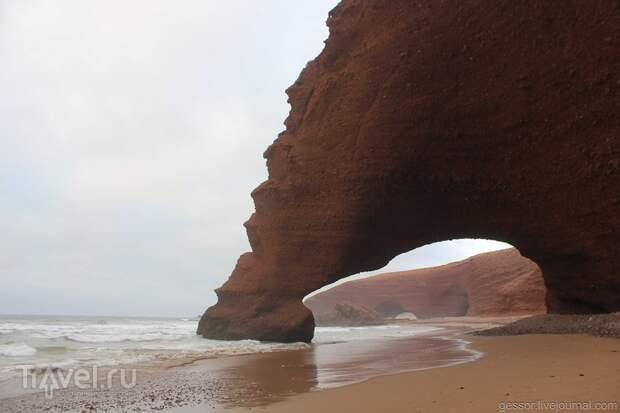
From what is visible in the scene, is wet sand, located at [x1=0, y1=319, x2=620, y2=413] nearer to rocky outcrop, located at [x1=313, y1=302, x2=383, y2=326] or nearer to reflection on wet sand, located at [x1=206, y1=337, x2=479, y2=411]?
reflection on wet sand, located at [x1=206, y1=337, x2=479, y2=411]

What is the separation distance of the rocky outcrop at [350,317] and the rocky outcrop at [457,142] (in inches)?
933

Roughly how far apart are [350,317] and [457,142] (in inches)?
1206

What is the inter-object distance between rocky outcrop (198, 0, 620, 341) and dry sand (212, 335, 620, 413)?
4.65m

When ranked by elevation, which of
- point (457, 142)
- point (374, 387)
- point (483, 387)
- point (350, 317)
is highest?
point (457, 142)

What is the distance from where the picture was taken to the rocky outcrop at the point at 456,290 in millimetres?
29125

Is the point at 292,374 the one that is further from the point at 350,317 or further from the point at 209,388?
the point at 350,317

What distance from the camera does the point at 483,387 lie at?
3846 millimetres

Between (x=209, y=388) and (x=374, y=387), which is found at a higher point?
(x=374, y=387)

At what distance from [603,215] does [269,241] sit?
9856mm

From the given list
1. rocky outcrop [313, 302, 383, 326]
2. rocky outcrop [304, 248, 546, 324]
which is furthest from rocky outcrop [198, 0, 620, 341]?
rocky outcrop [313, 302, 383, 326]

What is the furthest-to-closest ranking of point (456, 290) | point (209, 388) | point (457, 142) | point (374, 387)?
point (456, 290) < point (457, 142) < point (209, 388) < point (374, 387)

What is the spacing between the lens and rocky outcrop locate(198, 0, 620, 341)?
311 inches

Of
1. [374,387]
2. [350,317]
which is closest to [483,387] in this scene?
[374,387]

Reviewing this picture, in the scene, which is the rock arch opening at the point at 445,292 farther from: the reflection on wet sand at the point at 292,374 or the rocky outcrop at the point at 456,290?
the reflection on wet sand at the point at 292,374
